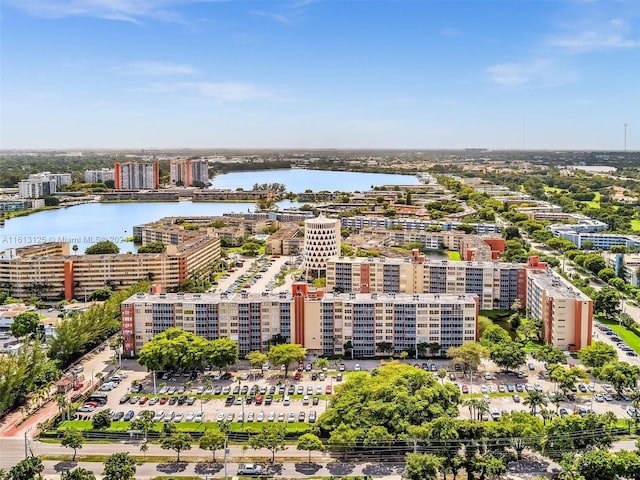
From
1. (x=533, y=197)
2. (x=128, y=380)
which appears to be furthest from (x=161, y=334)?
(x=533, y=197)

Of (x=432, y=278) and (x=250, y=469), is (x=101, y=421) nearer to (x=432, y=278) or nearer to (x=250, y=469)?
(x=250, y=469)

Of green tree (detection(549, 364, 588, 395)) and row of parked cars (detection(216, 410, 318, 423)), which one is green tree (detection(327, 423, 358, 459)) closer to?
row of parked cars (detection(216, 410, 318, 423))

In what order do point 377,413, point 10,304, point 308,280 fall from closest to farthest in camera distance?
point 377,413 → point 10,304 → point 308,280

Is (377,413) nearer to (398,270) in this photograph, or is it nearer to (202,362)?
(202,362)

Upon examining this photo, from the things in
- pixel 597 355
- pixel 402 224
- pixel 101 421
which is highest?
pixel 402 224

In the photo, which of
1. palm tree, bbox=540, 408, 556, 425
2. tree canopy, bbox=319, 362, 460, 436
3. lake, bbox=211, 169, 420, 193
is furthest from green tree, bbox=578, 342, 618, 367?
lake, bbox=211, 169, 420, 193

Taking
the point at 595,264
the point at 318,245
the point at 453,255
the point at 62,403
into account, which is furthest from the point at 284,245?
the point at 62,403

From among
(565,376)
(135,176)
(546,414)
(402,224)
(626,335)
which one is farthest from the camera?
(135,176)
